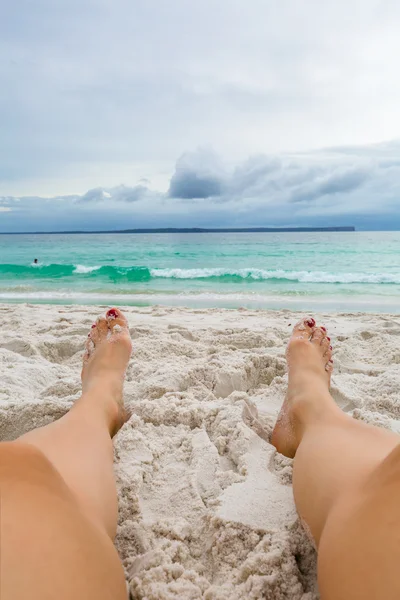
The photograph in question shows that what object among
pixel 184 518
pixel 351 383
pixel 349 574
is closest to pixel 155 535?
pixel 184 518

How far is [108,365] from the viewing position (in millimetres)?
2000

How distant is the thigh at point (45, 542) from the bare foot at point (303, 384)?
86cm

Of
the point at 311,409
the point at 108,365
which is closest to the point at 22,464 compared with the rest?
the point at 311,409

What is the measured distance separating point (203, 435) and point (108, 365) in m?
0.63

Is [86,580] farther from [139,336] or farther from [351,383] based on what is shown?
[139,336]

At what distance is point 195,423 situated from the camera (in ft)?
5.64

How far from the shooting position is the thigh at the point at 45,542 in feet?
2.13

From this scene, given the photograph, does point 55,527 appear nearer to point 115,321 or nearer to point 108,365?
point 108,365

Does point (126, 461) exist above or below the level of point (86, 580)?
below

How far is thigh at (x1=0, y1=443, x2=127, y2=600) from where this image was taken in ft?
2.13

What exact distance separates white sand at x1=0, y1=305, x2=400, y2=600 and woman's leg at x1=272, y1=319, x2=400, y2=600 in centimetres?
13

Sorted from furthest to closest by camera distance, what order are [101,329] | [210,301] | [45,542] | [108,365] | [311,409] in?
[210,301]
[101,329]
[108,365]
[311,409]
[45,542]

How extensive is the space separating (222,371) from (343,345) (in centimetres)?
108

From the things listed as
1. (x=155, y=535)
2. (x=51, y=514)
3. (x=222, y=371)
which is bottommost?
(x=155, y=535)
